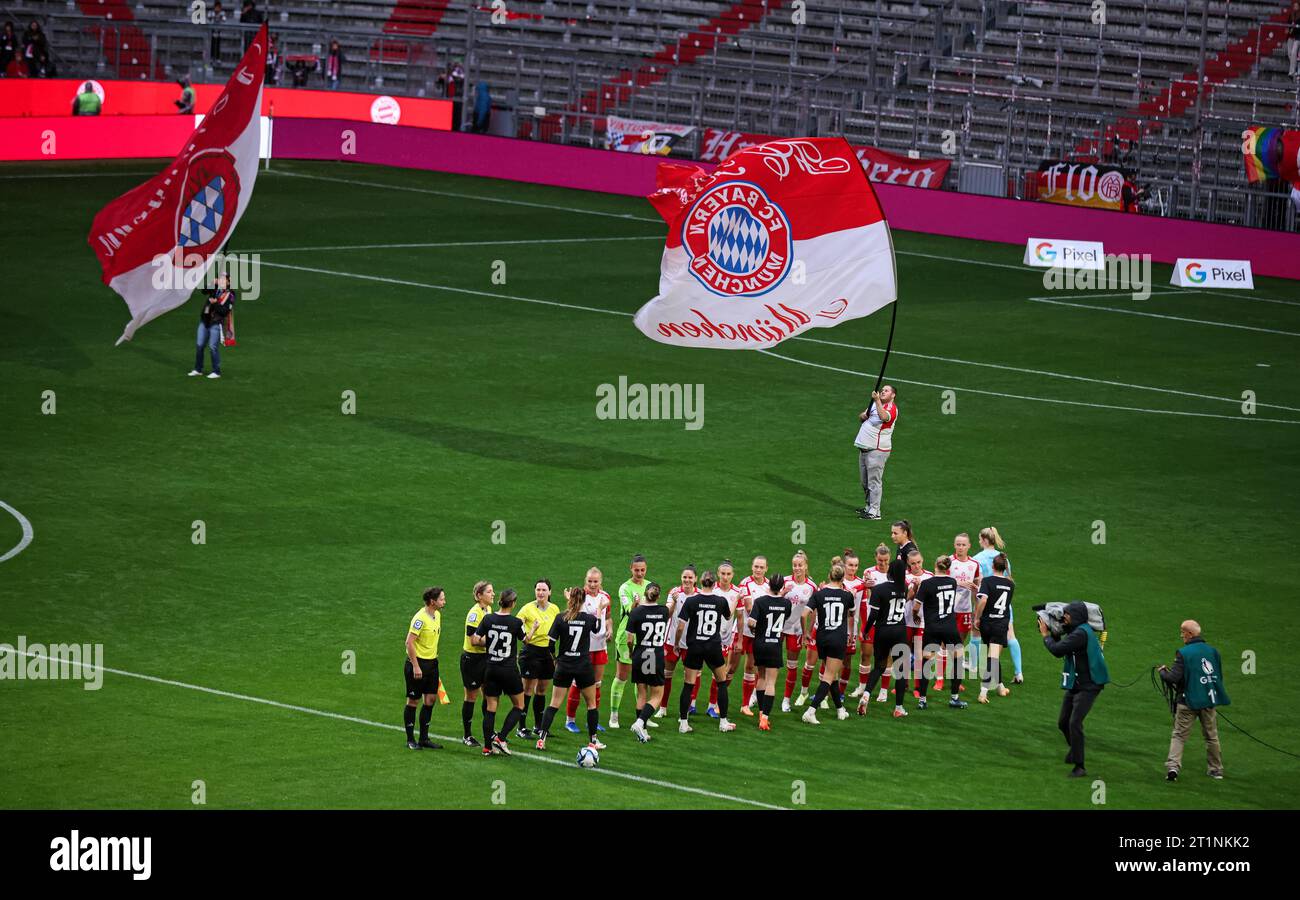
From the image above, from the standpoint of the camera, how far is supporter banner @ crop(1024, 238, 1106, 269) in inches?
1923

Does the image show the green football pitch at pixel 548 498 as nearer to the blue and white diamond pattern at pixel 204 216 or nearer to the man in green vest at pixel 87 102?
the blue and white diamond pattern at pixel 204 216

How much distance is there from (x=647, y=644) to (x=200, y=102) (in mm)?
44744

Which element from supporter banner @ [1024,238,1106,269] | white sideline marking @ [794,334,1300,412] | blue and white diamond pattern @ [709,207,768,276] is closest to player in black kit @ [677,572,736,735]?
blue and white diamond pattern @ [709,207,768,276]

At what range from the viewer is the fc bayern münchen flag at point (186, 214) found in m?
27.2

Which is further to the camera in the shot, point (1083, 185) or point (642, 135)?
point (642, 135)

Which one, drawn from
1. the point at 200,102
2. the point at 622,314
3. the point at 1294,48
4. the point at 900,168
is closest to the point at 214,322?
the point at 622,314

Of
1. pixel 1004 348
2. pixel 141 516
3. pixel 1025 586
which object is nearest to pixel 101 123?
pixel 1004 348

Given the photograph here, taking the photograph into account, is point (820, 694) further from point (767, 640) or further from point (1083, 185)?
point (1083, 185)

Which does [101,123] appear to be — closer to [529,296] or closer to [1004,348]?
[529,296]

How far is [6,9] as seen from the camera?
6144cm

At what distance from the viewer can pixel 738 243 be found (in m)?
27.0

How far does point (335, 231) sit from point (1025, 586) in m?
28.1

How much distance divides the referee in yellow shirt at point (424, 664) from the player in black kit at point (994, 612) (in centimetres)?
609

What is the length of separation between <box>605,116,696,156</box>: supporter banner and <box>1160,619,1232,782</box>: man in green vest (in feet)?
134
